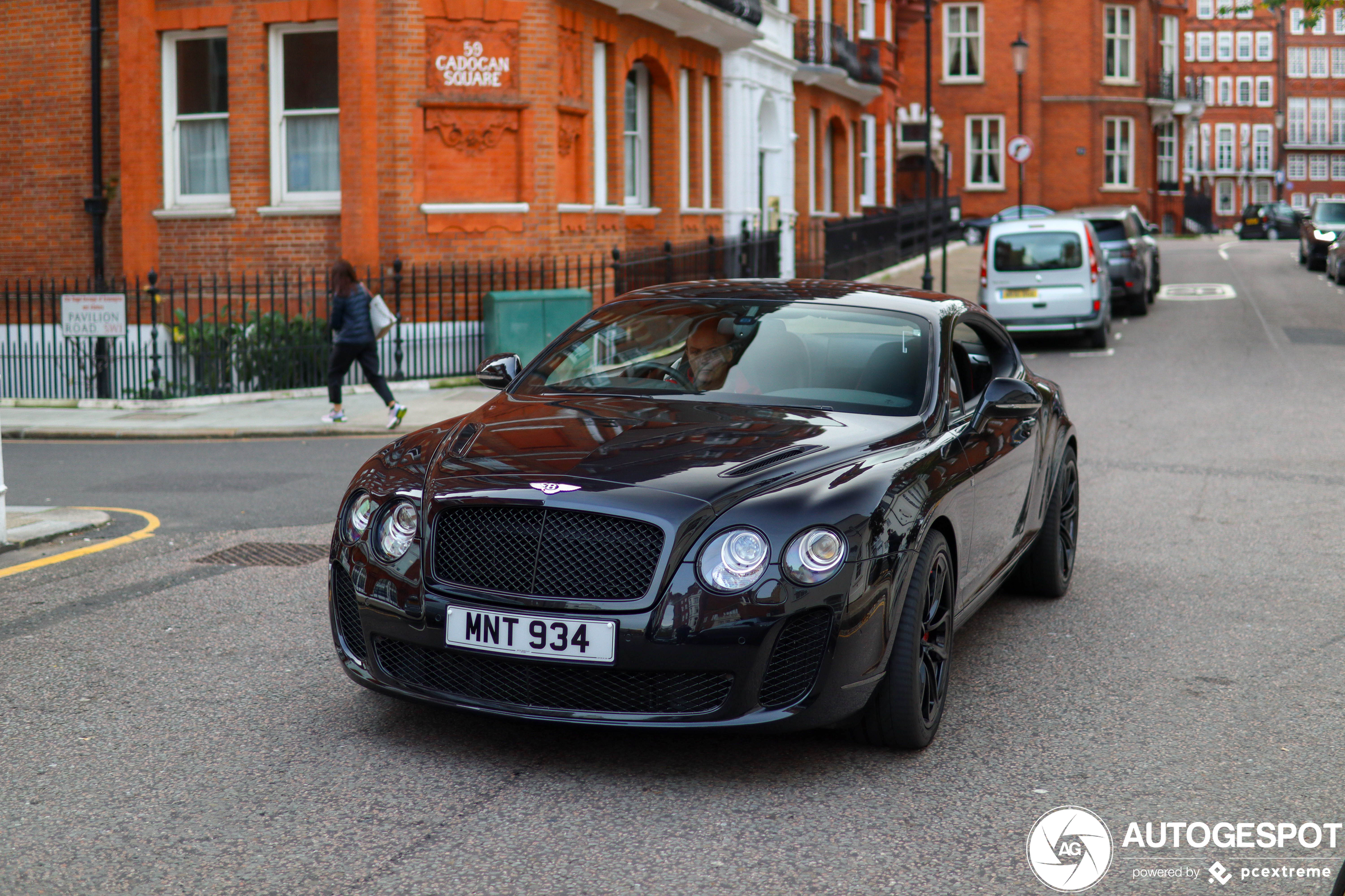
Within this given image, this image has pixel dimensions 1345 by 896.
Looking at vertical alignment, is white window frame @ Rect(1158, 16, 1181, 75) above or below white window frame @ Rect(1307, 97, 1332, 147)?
below

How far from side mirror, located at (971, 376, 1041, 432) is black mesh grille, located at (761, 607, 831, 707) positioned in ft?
5.25

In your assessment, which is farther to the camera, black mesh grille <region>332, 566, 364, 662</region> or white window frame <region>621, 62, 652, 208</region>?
white window frame <region>621, 62, 652, 208</region>

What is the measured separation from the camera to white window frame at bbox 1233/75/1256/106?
4336 inches

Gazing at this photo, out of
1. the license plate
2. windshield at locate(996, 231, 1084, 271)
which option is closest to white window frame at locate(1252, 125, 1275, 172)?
windshield at locate(996, 231, 1084, 271)

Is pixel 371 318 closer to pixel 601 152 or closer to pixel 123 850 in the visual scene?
pixel 601 152

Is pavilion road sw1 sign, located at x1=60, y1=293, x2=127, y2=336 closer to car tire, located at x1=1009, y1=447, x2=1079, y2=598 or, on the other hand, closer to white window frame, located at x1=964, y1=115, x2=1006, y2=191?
car tire, located at x1=1009, y1=447, x2=1079, y2=598

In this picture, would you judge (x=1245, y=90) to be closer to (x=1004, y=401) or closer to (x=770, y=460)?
(x=1004, y=401)

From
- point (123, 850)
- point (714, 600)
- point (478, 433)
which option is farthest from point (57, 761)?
point (714, 600)

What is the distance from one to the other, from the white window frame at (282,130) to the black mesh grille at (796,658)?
636 inches

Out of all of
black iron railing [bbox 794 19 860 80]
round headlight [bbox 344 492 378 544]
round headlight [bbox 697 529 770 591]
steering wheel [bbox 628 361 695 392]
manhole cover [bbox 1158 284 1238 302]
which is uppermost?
Result: black iron railing [bbox 794 19 860 80]

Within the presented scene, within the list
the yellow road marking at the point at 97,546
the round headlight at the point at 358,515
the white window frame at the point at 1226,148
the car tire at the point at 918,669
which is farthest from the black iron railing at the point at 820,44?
the white window frame at the point at 1226,148

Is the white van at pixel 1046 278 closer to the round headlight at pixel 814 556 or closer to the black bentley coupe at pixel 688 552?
the black bentley coupe at pixel 688 552

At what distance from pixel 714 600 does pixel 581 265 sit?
55.4 ft

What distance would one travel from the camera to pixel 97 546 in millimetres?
7977
